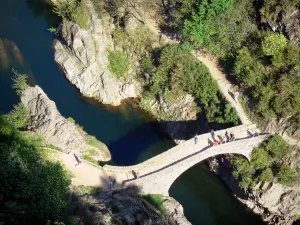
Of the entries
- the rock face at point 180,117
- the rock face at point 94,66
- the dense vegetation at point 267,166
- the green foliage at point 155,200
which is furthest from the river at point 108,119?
the green foliage at point 155,200

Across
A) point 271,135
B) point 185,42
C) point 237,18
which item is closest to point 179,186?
point 271,135

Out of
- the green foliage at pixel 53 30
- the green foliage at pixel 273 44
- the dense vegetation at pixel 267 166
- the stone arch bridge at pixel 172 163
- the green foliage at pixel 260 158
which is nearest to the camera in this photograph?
the stone arch bridge at pixel 172 163

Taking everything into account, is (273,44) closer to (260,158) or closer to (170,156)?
(260,158)

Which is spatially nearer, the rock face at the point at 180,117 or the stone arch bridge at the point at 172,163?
the stone arch bridge at the point at 172,163

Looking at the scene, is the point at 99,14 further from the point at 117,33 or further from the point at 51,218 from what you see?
the point at 51,218

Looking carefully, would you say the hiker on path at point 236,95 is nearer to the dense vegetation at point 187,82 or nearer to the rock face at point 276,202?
the dense vegetation at point 187,82

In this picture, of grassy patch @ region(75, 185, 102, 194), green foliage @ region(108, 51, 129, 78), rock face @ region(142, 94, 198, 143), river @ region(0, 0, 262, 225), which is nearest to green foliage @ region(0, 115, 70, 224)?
grassy patch @ region(75, 185, 102, 194)

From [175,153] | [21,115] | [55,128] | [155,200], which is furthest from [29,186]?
[21,115]
